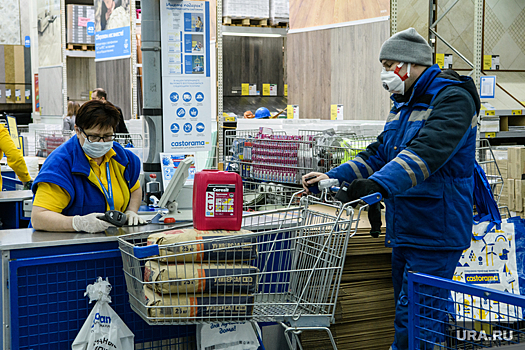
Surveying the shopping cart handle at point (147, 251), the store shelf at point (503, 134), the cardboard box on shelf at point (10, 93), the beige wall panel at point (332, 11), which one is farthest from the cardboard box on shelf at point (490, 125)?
the cardboard box on shelf at point (10, 93)

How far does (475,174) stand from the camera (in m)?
3.11

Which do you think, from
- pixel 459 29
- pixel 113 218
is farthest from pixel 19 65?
pixel 113 218

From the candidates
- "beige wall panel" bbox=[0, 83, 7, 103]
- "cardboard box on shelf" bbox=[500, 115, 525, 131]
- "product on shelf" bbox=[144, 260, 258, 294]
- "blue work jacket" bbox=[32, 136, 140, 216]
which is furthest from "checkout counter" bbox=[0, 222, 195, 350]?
"beige wall panel" bbox=[0, 83, 7, 103]

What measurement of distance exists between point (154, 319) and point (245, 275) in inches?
17.1

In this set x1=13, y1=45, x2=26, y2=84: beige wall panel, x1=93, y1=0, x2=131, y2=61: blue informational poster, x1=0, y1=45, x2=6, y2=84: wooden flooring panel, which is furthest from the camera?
x1=13, y1=45, x2=26, y2=84: beige wall panel

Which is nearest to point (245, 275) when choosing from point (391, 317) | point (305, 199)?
point (305, 199)

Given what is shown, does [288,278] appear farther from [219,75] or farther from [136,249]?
[219,75]

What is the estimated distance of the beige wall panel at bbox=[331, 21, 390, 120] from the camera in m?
6.91

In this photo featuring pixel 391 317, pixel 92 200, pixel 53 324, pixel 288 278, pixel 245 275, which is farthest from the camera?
pixel 391 317

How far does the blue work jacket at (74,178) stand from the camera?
9.69 ft

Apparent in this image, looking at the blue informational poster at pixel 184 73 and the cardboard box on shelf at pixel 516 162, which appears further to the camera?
the cardboard box on shelf at pixel 516 162

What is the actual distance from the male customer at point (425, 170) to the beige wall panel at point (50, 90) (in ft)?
36.6

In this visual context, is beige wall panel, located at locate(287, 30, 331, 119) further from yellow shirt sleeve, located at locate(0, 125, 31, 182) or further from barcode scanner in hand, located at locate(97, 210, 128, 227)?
barcode scanner in hand, located at locate(97, 210, 128, 227)
